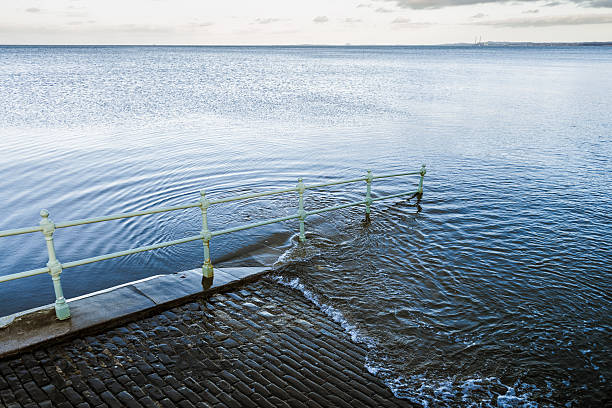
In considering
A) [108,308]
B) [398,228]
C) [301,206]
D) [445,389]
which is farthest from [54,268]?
[398,228]

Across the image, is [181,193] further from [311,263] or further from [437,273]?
[437,273]

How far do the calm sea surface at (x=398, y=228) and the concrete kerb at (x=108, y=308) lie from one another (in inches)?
55.0

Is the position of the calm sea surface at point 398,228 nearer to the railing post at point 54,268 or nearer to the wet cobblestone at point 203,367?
the wet cobblestone at point 203,367

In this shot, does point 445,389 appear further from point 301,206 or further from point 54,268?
point 54,268

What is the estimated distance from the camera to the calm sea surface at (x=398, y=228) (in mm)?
5910

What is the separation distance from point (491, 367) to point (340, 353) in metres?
1.93

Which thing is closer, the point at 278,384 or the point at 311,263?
the point at 278,384

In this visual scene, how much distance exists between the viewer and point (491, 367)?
18.3 feet

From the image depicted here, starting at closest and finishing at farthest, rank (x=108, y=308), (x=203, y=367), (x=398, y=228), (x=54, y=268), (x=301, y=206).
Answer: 1. (x=203, y=367)
2. (x=54, y=268)
3. (x=108, y=308)
4. (x=301, y=206)
5. (x=398, y=228)

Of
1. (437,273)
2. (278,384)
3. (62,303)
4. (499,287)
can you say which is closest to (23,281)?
(62,303)

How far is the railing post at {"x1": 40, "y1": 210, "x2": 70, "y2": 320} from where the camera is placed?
5.28 metres

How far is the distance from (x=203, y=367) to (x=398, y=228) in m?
6.54

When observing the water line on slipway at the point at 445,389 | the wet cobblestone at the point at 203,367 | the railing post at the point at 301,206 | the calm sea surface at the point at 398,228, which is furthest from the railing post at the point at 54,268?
the railing post at the point at 301,206

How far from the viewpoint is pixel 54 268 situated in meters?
5.45
